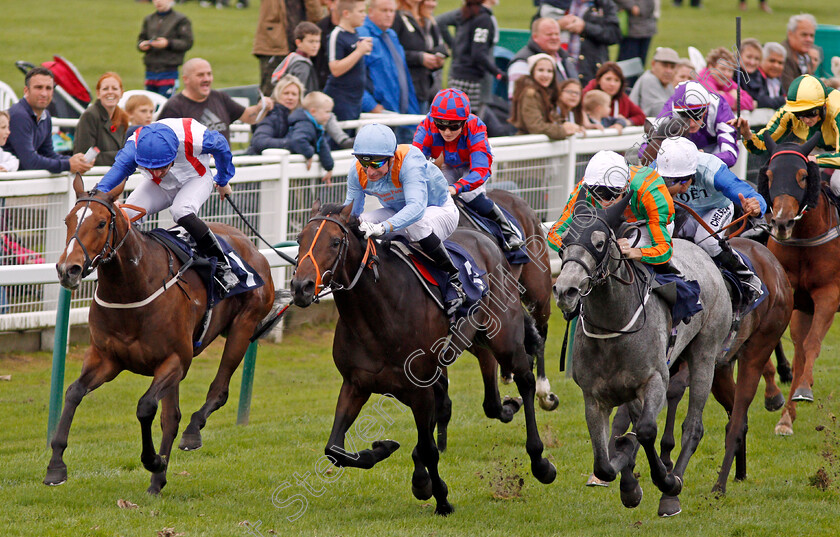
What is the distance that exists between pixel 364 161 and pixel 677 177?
1908mm

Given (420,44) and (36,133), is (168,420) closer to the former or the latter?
(36,133)

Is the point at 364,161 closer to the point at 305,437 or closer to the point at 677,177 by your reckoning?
the point at 677,177

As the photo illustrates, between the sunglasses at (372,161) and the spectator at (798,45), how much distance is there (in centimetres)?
958

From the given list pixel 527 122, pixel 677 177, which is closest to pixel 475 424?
pixel 677 177

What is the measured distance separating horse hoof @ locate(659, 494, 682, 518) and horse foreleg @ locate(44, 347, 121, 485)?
307cm

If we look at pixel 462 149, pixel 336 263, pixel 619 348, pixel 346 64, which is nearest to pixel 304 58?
pixel 346 64

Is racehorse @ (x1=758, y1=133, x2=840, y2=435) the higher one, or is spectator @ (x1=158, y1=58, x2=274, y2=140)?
spectator @ (x1=158, y1=58, x2=274, y2=140)

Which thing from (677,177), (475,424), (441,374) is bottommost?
(475,424)

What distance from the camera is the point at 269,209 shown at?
32.8 feet

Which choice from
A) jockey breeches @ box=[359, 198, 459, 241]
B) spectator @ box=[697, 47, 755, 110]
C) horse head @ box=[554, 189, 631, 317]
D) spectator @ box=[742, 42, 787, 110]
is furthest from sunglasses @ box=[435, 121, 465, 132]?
spectator @ box=[742, 42, 787, 110]

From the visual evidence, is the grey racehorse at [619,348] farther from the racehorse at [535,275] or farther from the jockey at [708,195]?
the racehorse at [535,275]

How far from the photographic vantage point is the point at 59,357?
7.25 m

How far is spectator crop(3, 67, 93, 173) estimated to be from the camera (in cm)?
869

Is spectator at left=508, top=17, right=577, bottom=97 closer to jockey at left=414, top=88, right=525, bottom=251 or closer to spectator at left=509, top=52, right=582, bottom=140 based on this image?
spectator at left=509, top=52, right=582, bottom=140
